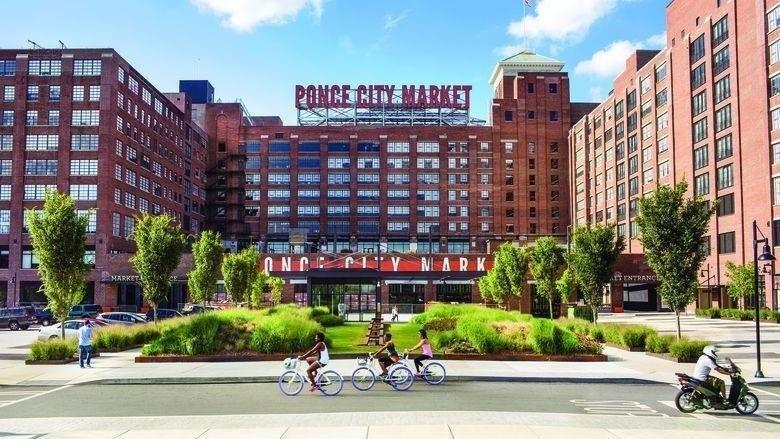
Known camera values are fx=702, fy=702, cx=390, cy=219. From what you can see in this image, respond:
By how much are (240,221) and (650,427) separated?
115 meters

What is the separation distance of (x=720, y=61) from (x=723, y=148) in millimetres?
9319

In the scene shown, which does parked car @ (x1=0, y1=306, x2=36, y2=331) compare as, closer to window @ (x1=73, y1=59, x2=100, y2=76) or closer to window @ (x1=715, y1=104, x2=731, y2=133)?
window @ (x1=73, y1=59, x2=100, y2=76)

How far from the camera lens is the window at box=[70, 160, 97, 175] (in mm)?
→ 85250

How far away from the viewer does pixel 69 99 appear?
8644cm

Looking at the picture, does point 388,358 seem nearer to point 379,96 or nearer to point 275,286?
point 275,286

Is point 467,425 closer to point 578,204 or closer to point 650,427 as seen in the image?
point 650,427

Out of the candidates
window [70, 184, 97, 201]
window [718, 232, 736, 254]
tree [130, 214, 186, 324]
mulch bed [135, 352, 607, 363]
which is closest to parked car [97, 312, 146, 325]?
tree [130, 214, 186, 324]

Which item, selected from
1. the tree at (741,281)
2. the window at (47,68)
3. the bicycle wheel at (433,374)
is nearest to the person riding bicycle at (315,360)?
the bicycle wheel at (433,374)

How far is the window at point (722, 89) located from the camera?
72.2 metres

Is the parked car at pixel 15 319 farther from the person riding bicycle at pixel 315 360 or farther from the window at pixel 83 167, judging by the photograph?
the person riding bicycle at pixel 315 360

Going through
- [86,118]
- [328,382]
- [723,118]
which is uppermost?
[86,118]

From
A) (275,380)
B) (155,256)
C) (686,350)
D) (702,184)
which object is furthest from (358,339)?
(702,184)

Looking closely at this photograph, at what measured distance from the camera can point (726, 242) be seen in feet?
242

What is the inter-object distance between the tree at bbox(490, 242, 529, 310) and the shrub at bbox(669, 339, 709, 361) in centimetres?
2757
